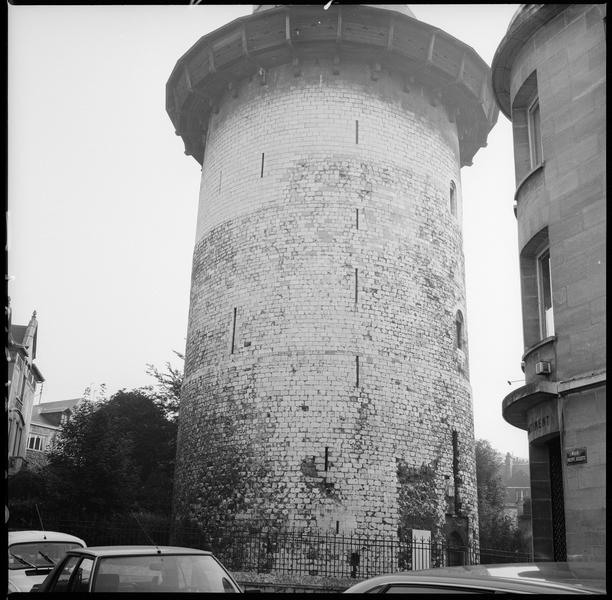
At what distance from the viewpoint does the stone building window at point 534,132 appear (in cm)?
1434

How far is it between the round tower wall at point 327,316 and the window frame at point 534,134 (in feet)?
22.9

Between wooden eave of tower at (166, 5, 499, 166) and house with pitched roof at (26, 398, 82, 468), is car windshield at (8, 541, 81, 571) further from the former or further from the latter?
house with pitched roof at (26, 398, 82, 468)

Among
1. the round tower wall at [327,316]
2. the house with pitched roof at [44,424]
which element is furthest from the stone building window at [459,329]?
the house with pitched roof at [44,424]

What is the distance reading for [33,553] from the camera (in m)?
10.5

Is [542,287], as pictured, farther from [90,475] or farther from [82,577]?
[90,475]

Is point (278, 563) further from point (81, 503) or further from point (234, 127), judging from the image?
point (234, 127)

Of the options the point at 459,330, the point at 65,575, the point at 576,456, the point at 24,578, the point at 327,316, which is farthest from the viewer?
the point at 459,330

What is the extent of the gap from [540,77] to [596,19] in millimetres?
1444

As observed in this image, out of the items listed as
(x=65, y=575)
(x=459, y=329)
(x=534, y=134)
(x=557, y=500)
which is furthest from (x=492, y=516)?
(x=65, y=575)

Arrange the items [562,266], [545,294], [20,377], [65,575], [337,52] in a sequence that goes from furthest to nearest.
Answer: [20,377]
[337,52]
[545,294]
[562,266]
[65,575]

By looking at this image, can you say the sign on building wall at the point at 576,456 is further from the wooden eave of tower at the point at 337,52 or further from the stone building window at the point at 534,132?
the wooden eave of tower at the point at 337,52

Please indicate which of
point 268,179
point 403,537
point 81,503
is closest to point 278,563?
point 403,537

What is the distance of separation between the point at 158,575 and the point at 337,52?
19.1m

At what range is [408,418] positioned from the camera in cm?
1973
